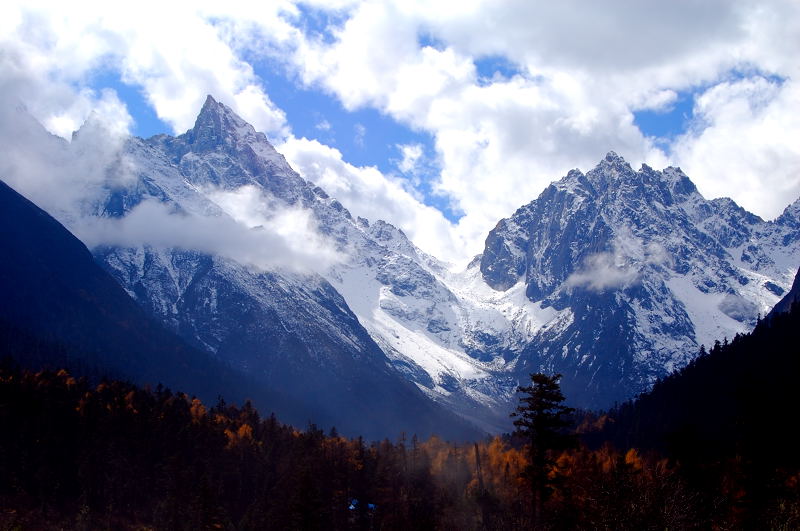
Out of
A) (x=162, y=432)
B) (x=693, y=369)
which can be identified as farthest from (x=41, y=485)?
(x=693, y=369)

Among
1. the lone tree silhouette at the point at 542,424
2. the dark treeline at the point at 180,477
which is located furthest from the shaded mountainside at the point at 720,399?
the lone tree silhouette at the point at 542,424

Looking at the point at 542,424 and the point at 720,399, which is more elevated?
the point at 720,399

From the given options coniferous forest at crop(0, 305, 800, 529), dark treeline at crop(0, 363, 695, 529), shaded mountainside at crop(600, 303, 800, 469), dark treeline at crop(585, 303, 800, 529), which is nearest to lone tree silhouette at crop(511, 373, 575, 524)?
coniferous forest at crop(0, 305, 800, 529)

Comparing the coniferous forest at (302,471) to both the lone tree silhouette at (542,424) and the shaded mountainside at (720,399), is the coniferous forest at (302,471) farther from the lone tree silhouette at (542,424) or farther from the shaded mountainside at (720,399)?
the shaded mountainside at (720,399)

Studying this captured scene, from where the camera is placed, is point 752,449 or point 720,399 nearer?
point 752,449

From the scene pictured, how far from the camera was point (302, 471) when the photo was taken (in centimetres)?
8425

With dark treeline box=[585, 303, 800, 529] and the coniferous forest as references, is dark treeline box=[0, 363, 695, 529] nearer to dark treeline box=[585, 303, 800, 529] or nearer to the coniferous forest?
the coniferous forest

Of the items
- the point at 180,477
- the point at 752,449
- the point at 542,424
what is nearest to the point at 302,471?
Result: the point at 180,477

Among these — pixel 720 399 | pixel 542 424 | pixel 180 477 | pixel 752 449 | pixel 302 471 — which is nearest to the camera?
pixel 542 424

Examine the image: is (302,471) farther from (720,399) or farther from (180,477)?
(720,399)

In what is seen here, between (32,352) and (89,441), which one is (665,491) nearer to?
(89,441)

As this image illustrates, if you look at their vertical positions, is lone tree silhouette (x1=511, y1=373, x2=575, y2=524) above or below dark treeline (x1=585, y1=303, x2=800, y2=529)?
below

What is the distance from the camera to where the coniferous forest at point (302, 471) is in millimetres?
57656

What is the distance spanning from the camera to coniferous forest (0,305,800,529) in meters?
57.7
